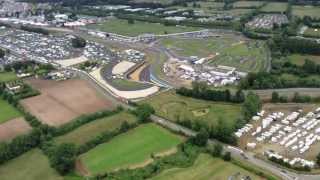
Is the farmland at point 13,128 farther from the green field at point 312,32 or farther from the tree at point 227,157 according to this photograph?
the green field at point 312,32

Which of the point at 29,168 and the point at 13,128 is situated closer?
the point at 29,168

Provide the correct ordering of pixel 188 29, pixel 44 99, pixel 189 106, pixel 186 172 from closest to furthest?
pixel 186 172 → pixel 189 106 → pixel 44 99 → pixel 188 29

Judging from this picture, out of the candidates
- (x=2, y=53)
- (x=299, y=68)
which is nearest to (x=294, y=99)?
(x=299, y=68)

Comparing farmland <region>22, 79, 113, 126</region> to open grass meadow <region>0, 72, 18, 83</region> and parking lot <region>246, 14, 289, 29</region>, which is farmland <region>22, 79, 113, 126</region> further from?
parking lot <region>246, 14, 289, 29</region>

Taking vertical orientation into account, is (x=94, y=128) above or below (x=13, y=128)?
above

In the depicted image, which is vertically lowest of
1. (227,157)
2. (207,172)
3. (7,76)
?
(207,172)

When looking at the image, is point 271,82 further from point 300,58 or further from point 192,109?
point 300,58

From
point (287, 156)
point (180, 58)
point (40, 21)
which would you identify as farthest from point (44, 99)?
point (40, 21)

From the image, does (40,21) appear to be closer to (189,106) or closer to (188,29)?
Result: (188,29)
